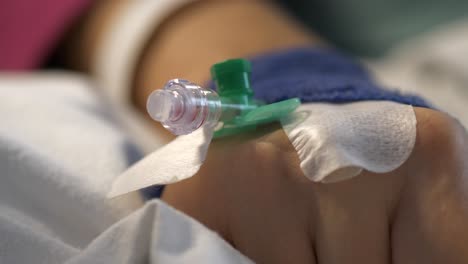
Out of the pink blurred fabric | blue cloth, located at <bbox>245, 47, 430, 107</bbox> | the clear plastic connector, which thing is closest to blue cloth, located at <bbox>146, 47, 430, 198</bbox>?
blue cloth, located at <bbox>245, 47, 430, 107</bbox>

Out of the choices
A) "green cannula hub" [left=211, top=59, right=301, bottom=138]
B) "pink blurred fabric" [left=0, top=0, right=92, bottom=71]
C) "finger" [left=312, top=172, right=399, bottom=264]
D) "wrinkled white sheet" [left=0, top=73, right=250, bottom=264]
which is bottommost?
"finger" [left=312, top=172, right=399, bottom=264]

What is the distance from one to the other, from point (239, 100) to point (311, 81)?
4.4 inches

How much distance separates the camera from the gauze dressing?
1.06 feet

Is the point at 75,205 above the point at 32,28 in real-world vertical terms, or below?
below

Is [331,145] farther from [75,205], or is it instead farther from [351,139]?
[75,205]

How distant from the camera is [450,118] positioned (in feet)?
1.17

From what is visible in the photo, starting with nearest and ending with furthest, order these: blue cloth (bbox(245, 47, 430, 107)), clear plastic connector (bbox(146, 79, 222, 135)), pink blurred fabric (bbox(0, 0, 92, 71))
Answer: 1. clear plastic connector (bbox(146, 79, 222, 135))
2. blue cloth (bbox(245, 47, 430, 107))
3. pink blurred fabric (bbox(0, 0, 92, 71))

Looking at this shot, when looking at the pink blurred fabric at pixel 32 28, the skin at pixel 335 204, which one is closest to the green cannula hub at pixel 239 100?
the skin at pixel 335 204

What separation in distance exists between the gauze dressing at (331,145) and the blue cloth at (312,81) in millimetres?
35

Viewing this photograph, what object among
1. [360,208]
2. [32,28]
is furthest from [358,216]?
[32,28]

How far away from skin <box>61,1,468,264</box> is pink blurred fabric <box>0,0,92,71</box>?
2.24 ft

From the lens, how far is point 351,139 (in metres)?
0.34

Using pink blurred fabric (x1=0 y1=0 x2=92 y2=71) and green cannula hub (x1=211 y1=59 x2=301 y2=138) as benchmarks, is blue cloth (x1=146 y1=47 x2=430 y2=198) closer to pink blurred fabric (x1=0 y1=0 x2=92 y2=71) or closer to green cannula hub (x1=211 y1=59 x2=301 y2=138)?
green cannula hub (x1=211 y1=59 x2=301 y2=138)

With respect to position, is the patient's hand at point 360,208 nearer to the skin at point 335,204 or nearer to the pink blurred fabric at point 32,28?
the skin at point 335,204
